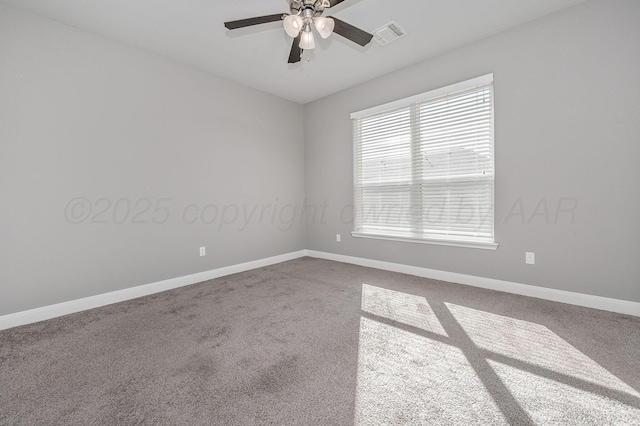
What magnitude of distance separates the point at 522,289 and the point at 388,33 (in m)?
3.05

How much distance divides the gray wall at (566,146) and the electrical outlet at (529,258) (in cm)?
4

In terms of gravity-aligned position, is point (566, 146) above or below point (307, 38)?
below

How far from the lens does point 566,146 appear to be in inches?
96.0

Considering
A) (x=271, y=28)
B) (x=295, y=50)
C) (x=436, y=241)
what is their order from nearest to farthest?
(x=295, y=50), (x=271, y=28), (x=436, y=241)

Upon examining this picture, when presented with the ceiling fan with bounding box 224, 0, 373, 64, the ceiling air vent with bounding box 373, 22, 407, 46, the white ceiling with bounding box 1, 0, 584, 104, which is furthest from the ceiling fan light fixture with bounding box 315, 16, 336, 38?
the ceiling air vent with bounding box 373, 22, 407, 46

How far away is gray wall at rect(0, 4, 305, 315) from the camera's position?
88.4 inches

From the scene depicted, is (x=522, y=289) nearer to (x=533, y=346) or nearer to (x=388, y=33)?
(x=533, y=346)

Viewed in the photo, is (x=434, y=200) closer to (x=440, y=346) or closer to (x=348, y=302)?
(x=348, y=302)

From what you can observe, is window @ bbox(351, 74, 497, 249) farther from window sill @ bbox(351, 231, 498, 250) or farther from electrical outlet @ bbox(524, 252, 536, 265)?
electrical outlet @ bbox(524, 252, 536, 265)

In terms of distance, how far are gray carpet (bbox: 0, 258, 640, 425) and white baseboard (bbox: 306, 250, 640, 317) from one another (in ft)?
0.41

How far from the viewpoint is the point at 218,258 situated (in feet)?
11.8

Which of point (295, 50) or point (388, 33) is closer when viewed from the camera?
point (295, 50)

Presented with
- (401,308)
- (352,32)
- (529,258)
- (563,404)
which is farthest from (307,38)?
(529,258)

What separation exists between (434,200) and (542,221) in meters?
1.08
